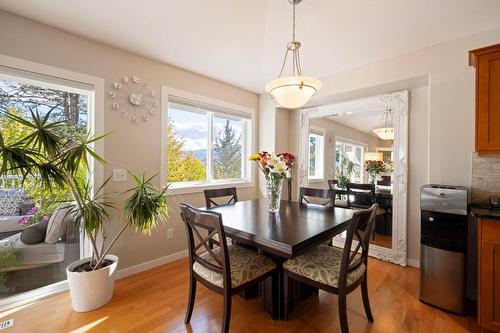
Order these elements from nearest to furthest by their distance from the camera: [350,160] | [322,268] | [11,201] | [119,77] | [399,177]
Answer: [322,268] → [11,201] → [119,77] → [399,177] → [350,160]

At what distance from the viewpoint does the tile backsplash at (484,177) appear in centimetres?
203

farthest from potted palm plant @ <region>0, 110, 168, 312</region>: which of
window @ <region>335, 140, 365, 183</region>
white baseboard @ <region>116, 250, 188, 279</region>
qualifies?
window @ <region>335, 140, 365, 183</region>

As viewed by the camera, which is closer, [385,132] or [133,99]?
[133,99]

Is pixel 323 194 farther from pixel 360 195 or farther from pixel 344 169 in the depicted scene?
pixel 344 169

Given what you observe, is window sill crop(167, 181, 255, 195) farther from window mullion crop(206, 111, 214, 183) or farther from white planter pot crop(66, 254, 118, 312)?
white planter pot crop(66, 254, 118, 312)

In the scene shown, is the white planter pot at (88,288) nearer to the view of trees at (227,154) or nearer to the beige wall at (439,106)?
the view of trees at (227,154)

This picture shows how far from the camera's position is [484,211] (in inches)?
67.1

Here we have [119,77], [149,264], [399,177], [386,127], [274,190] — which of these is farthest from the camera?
[386,127]

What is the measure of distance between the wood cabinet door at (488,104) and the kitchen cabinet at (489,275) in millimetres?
634

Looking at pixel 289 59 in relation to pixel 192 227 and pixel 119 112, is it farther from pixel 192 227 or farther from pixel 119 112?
pixel 192 227

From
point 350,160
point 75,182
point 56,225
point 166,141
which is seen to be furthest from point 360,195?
point 56,225

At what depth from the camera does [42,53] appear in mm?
2006

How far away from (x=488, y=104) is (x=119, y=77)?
340cm

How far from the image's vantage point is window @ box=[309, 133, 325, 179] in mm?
3643
